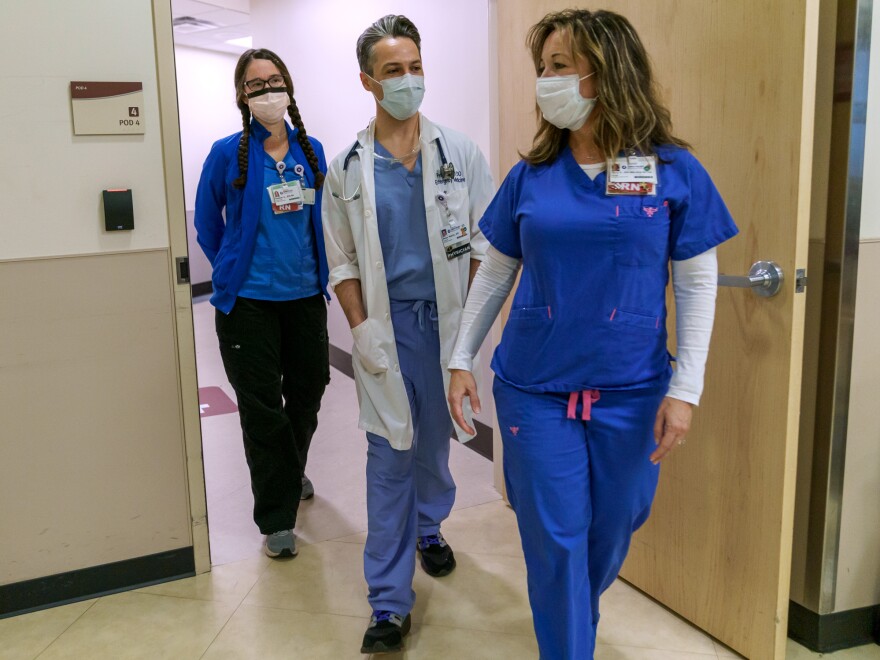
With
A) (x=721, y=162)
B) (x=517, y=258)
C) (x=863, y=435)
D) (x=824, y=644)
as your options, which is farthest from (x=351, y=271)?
(x=824, y=644)

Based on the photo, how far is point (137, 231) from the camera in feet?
7.81

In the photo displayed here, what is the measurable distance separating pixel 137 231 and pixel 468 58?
1.66 meters

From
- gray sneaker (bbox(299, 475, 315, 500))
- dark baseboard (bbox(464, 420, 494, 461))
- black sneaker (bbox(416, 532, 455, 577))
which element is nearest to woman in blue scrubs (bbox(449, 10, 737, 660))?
black sneaker (bbox(416, 532, 455, 577))

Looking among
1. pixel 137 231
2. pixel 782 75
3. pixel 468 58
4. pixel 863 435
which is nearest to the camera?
pixel 782 75

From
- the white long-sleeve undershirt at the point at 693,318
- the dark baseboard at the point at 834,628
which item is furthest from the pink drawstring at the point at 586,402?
the dark baseboard at the point at 834,628

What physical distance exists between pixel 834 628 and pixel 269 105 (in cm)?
211

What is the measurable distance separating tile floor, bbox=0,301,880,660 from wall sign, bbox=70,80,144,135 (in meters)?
1.34

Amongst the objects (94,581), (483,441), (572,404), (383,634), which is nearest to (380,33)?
(572,404)

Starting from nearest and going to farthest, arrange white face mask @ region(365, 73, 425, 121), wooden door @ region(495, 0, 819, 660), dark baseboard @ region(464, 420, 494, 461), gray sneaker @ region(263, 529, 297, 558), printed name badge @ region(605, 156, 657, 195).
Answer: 1. printed name badge @ region(605, 156, 657, 195)
2. wooden door @ region(495, 0, 819, 660)
3. white face mask @ region(365, 73, 425, 121)
4. gray sneaker @ region(263, 529, 297, 558)
5. dark baseboard @ region(464, 420, 494, 461)

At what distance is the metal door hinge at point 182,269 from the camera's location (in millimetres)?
2439

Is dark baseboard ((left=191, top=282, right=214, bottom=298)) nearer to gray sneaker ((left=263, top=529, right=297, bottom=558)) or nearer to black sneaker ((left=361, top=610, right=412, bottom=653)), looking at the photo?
gray sneaker ((left=263, top=529, right=297, bottom=558))

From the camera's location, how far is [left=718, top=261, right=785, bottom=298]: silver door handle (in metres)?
1.82

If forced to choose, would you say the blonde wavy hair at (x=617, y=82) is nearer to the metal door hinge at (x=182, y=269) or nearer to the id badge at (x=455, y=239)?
the id badge at (x=455, y=239)

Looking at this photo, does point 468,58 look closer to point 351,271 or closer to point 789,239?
point 351,271
